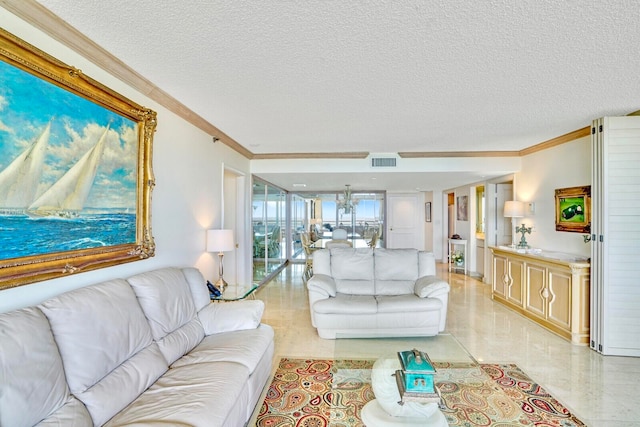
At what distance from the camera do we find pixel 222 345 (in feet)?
7.16

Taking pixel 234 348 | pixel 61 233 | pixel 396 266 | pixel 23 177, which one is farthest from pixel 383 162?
pixel 23 177

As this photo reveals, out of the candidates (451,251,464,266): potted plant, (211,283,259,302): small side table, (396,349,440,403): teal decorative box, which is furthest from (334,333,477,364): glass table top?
(451,251,464,266): potted plant

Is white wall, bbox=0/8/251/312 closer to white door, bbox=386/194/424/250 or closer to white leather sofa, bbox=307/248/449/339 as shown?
white leather sofa, bbox=307/248/449/339

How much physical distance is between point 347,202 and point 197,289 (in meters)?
6.15

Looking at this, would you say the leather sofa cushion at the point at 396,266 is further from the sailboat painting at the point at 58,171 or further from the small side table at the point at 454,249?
the small side table at the point at 454,249

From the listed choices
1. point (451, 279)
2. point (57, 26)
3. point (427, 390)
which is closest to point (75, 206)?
point (57, 26)

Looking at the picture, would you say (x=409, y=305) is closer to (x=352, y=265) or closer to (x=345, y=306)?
(x=345, y=306)

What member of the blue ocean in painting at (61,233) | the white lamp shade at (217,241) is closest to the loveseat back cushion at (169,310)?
the blue ocean in painting at (61,233)

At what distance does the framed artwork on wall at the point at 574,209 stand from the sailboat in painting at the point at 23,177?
5.01 metres

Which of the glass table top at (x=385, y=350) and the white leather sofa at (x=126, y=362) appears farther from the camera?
the glass table top at (x=385, y=350)

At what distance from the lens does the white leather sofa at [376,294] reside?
11.0ft

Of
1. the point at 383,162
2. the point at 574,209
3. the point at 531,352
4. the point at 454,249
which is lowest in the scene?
the point at 531,352

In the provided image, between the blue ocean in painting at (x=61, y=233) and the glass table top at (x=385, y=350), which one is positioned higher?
the blue ocean in painting at (x=61, y=233)

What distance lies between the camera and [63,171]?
1.71 m
